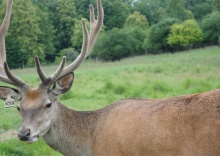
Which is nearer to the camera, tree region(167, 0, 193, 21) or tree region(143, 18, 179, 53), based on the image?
tree region(143, 18, 179, 53)

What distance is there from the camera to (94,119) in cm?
558

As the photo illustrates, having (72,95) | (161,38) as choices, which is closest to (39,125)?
(72,95)

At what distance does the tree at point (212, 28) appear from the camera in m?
58.3

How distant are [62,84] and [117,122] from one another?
1.10m

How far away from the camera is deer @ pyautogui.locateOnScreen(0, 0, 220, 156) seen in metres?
4.11

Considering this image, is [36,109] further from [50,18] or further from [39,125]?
[50,18]

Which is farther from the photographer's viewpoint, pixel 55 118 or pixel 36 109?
pixel 55 118

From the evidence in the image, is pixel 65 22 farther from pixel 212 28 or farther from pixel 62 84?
pixel 62 84

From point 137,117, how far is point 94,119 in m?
1.00

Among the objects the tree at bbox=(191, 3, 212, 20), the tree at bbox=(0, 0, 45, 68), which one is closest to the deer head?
the tree at bbox=(0, 0, 45, 68)

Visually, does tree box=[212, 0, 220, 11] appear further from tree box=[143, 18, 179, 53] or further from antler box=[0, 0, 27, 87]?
antler box=[0, 0, 27, 87]

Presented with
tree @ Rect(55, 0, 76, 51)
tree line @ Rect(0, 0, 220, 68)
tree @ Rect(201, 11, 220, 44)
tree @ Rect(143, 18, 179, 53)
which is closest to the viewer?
tree line @ Rect(0, 0, 220, 68)

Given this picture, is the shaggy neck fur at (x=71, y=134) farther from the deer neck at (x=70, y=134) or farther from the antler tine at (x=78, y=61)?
the antler tine at (x=78, y=61)

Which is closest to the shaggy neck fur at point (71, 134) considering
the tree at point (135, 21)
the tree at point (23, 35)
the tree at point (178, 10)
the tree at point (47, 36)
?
the tree at point (23, 35)
